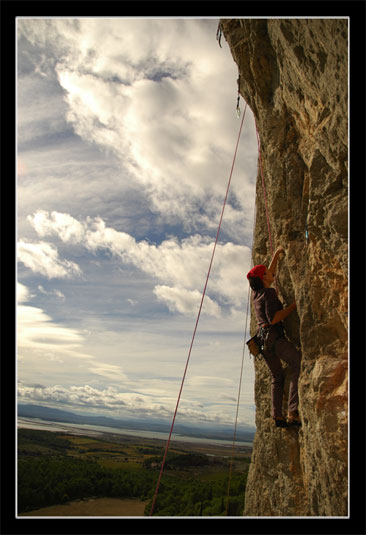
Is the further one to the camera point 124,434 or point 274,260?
point 124,434

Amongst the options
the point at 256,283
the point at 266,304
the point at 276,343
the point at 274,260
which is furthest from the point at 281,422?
the point at 274,260

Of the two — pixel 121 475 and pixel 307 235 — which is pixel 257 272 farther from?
pixel 121 475

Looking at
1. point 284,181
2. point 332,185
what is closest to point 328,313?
point 332,185

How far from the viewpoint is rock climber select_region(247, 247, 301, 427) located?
5.07 metres

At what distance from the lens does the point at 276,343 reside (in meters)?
5.19

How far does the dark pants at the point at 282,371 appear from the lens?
16.5ft

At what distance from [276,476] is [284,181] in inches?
174

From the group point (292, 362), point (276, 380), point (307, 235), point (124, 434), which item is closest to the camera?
point (307, 235)

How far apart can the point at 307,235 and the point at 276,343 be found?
5.09ft

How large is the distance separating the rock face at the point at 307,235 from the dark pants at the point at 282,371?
0.71 ft

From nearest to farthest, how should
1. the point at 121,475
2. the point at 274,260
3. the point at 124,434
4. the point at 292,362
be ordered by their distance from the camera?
the point at 292,362 → the point at 274,260 → the point at 121,475 → the point at 124,434

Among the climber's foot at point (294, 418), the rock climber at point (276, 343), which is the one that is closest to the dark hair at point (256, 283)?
the rock climber at point (276, 343)

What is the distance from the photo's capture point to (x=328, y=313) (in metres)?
4.34

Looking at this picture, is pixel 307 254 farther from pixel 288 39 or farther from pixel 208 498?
pixel 208 498
